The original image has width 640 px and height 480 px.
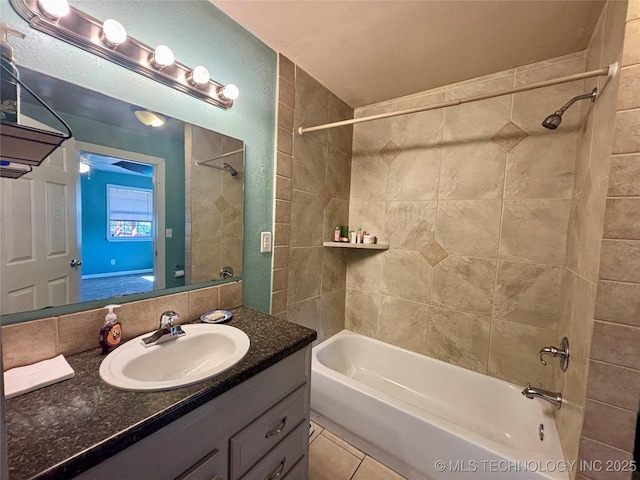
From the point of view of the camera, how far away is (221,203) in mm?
1280

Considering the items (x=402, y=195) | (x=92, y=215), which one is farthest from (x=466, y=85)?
(x=92, y=215)

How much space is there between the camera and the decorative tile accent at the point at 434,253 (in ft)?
5.85

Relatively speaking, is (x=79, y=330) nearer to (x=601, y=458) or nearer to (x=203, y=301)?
(x=203, y=301)

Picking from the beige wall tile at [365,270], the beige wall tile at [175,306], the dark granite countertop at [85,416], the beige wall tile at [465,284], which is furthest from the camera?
the beige wall tile at [365,270]

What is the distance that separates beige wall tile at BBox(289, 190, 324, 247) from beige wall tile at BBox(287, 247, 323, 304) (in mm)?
56

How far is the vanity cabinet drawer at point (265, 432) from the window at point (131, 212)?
0.82 metres

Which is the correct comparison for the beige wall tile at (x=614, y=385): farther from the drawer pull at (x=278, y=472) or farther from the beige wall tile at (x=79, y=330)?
the beige wall tile at (x=79, y=330)

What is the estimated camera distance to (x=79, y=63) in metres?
0.84

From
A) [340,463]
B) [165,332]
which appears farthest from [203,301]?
[340,463]

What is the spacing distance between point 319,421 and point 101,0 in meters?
2.27

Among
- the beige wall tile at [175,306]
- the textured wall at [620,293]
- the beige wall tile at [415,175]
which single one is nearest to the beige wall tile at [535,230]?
the beige wall tile at [415,175]

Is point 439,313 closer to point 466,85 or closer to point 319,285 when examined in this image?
point 319,285

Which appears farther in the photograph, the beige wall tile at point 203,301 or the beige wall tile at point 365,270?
the beige wall tile at point 365,270

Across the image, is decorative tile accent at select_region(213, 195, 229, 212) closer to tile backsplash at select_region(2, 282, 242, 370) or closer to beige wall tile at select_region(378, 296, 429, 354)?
tile backsplash at select_region(2, 282, 242, 370)
